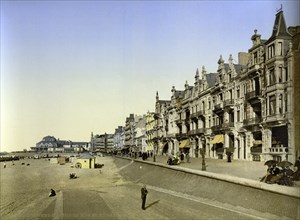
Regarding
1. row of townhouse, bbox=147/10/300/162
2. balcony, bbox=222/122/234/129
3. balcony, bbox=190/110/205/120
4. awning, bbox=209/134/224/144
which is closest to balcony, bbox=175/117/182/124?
row of townhouse, bbox=147/10/300/162

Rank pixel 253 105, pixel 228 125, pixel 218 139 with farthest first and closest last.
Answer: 1. pixel 218 139
2. pixel 228 125
3. pixel 253 105

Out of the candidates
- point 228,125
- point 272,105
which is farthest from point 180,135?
point 272,105

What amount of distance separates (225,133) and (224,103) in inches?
162

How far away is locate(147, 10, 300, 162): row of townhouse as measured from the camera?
3459 centimetres

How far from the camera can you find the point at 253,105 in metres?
42.1

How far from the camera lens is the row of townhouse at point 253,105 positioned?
113 ft

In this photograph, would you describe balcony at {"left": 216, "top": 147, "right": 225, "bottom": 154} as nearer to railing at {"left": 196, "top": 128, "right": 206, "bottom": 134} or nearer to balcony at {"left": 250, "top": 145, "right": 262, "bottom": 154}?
railing at {"left": 196, "top": 128, "right": 206, "bottom": 134}

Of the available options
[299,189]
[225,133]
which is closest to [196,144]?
[225,133]

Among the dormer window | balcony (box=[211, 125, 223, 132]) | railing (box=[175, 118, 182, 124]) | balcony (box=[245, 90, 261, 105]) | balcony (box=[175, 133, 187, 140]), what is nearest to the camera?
the dormer window

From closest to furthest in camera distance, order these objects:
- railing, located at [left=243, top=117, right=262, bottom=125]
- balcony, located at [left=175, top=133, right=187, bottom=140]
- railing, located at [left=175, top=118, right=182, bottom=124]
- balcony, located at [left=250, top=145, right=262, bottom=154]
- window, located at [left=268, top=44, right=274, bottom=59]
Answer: window, located at [left=268, top=44, right=274, bottom=59] < balcony, located at [left=250, top=145, right=262, bottom=154] < railing, located at [left=243, top=117, right=262, bottom=125] < balcony, located at [left=175, top=133, right=187, bottom=140] < railing, located at [left=175, top=118, right=182, bottom=124]

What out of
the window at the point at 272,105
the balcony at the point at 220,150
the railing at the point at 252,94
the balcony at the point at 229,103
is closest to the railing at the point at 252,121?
the railing at the point at 252,94

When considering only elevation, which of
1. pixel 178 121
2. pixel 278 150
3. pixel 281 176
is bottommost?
pixel 281 176

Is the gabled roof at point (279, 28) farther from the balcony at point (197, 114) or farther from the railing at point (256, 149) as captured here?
the balcony at point (197, 114)

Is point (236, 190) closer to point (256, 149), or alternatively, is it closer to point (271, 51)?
point (256, 149)
